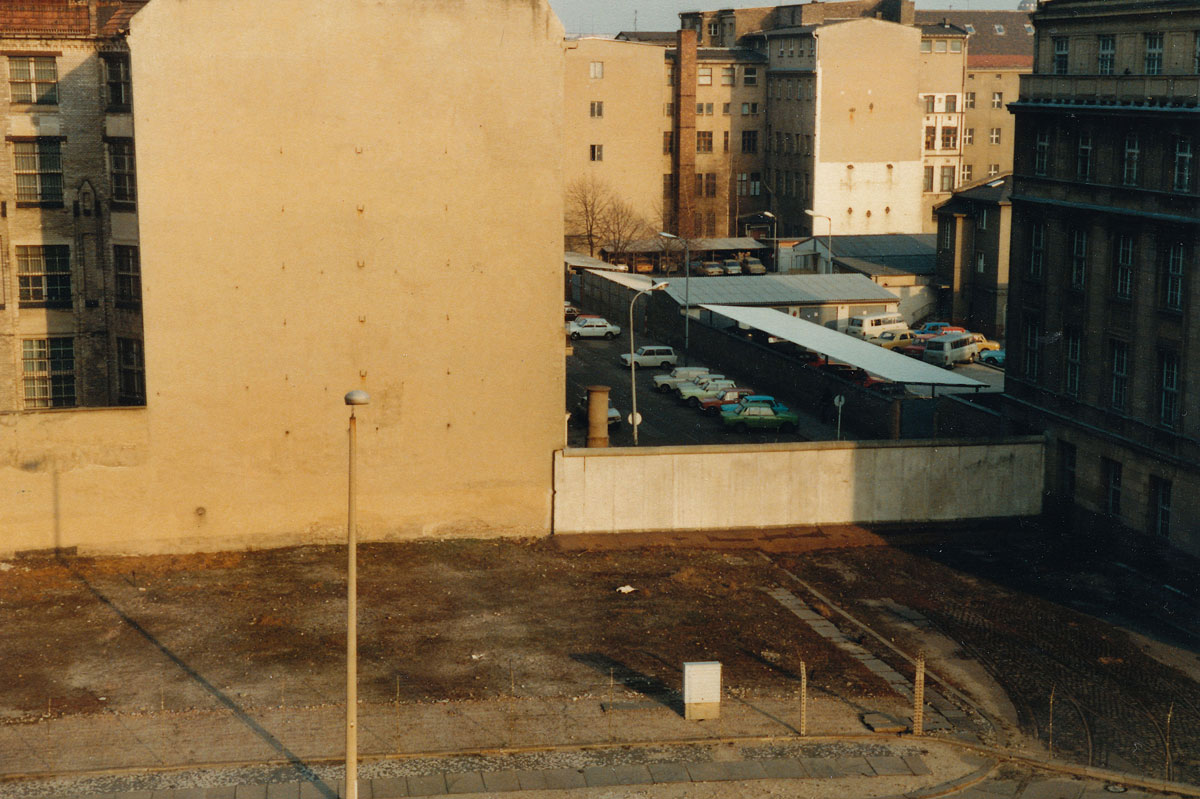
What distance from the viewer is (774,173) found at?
119688 millimetres

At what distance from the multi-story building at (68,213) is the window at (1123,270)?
98.2 ft

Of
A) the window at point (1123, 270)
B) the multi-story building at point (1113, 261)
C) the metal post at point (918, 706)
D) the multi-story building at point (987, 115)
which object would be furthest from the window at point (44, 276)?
the multi-story building at point (987, 115)

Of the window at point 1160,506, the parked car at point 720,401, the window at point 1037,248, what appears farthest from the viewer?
the parked car at point 720,401

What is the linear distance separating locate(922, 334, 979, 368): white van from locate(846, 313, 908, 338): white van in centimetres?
405

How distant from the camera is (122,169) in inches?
1729

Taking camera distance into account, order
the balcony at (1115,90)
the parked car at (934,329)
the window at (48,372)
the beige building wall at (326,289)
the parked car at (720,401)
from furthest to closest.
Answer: the parked car at (934,329), the parked car at (720,401), the window at (48,372), the balcony at (1115,90), the beige building wall at (326,289)

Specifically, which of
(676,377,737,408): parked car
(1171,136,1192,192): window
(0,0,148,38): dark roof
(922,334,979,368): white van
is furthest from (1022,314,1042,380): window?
(0,0,148,38): dark roof

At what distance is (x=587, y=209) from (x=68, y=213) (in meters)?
70.1

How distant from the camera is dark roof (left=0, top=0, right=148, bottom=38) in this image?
43.5 meters

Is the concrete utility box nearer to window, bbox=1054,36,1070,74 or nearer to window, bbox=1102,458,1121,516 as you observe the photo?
window, bbox=1102,458,1121,516

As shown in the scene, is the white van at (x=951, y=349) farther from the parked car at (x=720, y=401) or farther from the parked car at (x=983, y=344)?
the parked car at (x=720, y=401)

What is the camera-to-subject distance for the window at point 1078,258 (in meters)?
46.3

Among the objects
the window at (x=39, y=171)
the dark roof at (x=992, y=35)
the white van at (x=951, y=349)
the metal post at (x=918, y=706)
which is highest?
the dark roof at (x=992, y=35)

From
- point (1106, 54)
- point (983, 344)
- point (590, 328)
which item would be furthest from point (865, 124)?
point (1106, 54)
